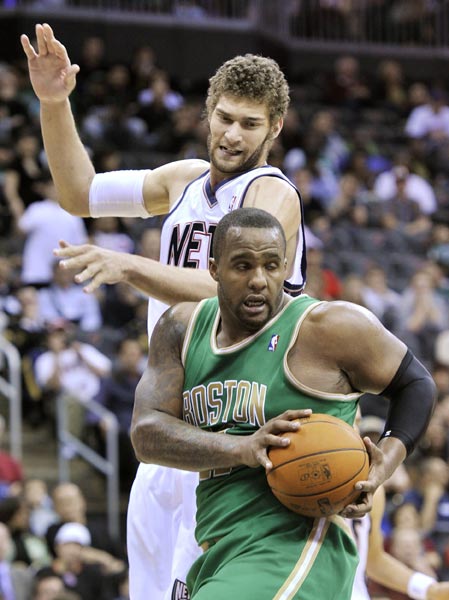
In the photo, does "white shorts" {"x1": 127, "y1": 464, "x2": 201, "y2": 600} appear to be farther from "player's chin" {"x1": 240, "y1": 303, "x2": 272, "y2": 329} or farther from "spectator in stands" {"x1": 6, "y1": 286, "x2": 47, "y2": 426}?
"spectator in stands" {"x1": 6, "y1": 286, "x2": 47, "y2": 426}

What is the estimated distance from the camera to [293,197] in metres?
5.10

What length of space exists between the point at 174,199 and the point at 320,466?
195 centimetres

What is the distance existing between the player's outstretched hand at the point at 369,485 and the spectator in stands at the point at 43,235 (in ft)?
29.9

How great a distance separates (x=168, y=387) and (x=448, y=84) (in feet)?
63.4

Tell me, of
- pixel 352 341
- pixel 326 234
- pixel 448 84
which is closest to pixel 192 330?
pixel 352 341

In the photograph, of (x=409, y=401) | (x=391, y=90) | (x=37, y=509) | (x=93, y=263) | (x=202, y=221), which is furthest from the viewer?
(x=391, y=90)

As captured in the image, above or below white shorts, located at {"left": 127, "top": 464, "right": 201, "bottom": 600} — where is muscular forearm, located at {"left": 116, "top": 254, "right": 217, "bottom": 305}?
above

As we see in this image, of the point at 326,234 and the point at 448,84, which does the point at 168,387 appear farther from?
the point at 448,84

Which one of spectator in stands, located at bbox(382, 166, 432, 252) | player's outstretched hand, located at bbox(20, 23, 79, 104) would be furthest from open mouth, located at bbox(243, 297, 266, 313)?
spectator in stands, located at bbox(382, 166, 432, 252)

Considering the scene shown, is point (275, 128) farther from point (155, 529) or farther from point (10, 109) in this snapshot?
point (10, 109)

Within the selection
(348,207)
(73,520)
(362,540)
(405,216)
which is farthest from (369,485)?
(405,216)

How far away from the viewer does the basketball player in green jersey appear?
13.8 ft

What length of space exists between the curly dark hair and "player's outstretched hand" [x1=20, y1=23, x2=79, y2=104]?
0.69 metres

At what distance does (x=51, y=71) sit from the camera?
5.47 metres
